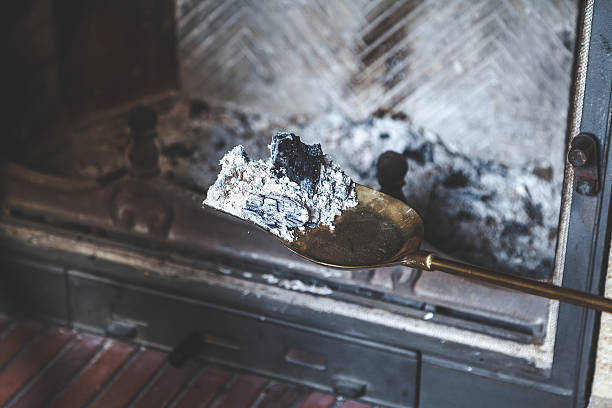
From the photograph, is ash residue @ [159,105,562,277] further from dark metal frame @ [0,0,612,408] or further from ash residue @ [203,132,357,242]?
ash residue @ [203,132,357,242]

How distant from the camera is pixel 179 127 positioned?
4.94ft

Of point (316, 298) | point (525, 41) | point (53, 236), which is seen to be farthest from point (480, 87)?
point (53, 236)

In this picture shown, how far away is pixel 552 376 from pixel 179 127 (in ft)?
2.93

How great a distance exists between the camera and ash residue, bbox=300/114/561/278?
122 centimetres

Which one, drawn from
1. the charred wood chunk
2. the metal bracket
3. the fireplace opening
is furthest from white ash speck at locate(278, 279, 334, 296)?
the metal bracket

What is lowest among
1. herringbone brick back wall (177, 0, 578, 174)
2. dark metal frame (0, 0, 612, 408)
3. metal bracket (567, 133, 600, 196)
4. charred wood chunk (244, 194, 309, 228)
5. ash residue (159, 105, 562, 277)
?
dark metal frame (0, 0, 612, 408)

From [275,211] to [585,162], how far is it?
0.39 m

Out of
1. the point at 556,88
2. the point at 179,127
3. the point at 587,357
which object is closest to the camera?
the point at 587,357

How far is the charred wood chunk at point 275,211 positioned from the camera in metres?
0.83

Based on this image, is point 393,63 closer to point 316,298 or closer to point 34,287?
point 316,298

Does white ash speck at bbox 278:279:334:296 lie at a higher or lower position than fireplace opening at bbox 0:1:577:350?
lower

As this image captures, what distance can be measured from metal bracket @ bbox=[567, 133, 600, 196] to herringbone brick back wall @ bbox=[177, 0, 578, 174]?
0.49m

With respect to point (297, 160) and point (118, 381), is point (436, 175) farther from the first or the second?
point (118, 381)

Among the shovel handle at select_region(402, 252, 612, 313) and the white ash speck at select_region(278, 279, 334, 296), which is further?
the white ash speck at select_region(278, 279, 334, 296)
